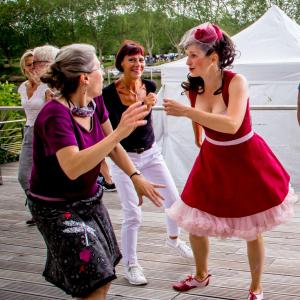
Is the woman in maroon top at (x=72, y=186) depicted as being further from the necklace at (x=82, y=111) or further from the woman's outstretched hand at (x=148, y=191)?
the woman's outstretched hand at (x=148, y=191)

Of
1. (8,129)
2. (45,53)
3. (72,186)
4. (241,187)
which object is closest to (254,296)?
(241,187)

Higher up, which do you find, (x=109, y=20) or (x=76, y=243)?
(x=76, y=243)

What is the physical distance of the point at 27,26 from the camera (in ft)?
220

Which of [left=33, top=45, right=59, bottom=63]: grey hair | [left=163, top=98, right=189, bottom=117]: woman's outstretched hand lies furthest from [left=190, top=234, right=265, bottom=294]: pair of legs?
[left=33, top=45, right=59, bottom=63]: grey hair

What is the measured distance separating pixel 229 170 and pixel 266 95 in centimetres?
672

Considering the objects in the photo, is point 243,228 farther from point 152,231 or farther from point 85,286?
point 152,231

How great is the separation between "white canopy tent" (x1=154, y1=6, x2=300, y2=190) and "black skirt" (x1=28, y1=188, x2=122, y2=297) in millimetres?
5965

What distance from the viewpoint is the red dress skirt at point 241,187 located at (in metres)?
2.69

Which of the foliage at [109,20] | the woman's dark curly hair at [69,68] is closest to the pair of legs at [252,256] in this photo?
the woman's dark curly hair at [69,68]

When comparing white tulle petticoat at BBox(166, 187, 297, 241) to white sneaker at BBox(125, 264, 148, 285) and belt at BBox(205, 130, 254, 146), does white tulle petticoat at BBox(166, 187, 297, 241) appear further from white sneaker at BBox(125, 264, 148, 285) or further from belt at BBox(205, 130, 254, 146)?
white sneaker at BBox(125, 264, 148, 285)

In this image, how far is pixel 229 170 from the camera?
2.72 metres

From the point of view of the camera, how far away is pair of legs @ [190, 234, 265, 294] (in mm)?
2812

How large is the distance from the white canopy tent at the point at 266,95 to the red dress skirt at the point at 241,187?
5.30 m

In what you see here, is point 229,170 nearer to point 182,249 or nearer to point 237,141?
point 237,141
